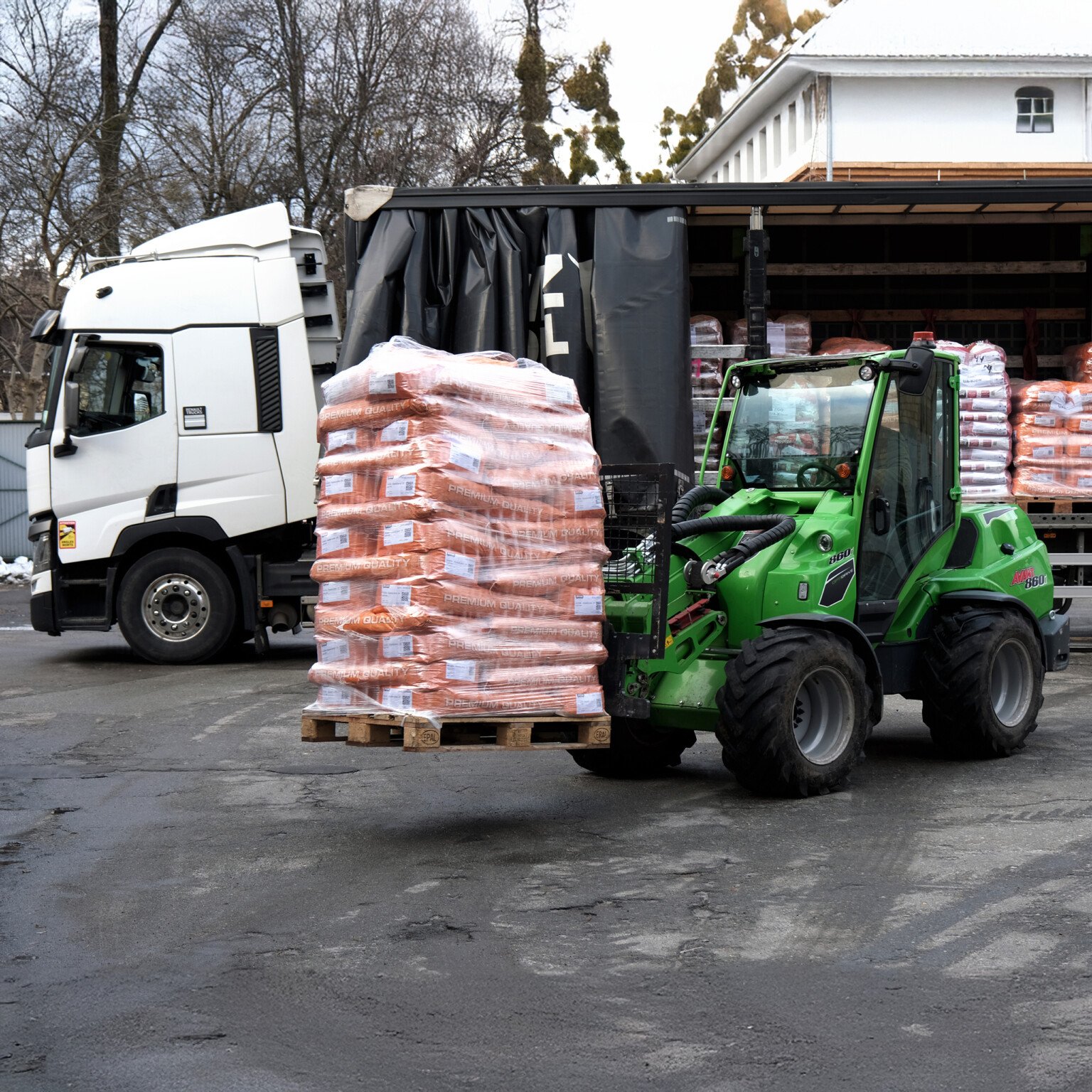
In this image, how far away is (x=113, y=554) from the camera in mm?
13391

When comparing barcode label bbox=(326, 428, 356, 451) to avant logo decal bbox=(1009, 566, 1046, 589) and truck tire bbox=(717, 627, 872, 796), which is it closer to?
truck tire bbox=(717, 627, 872, 796)

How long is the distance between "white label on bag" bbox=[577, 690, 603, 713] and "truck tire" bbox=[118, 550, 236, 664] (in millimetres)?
7071

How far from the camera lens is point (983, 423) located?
12.5m

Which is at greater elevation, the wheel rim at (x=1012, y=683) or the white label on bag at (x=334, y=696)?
the white label on bag at (x=334, y=696)

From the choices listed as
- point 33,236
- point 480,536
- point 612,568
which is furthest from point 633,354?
point 33,236

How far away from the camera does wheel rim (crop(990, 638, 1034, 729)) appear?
8.99m

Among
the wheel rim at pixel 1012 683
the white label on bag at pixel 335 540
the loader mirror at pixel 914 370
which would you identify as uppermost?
the loader mirror at pixel 914 370

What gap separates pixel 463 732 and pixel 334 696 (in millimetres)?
615

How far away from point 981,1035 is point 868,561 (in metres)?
4.20

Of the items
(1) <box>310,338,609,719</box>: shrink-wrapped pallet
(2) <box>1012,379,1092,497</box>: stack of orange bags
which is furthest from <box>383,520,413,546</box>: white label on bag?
(2) <box>1012,379,1092,497</box>: stack of orange bags

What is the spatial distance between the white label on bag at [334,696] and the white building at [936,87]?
1402 inches

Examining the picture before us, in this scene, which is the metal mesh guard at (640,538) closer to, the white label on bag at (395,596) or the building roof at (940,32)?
the white label on bag at (395,596)

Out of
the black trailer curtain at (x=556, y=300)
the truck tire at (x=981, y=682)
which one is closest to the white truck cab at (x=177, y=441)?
the black trailer curtain at (x=556, y=300)

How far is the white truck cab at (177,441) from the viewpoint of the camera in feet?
43.7
